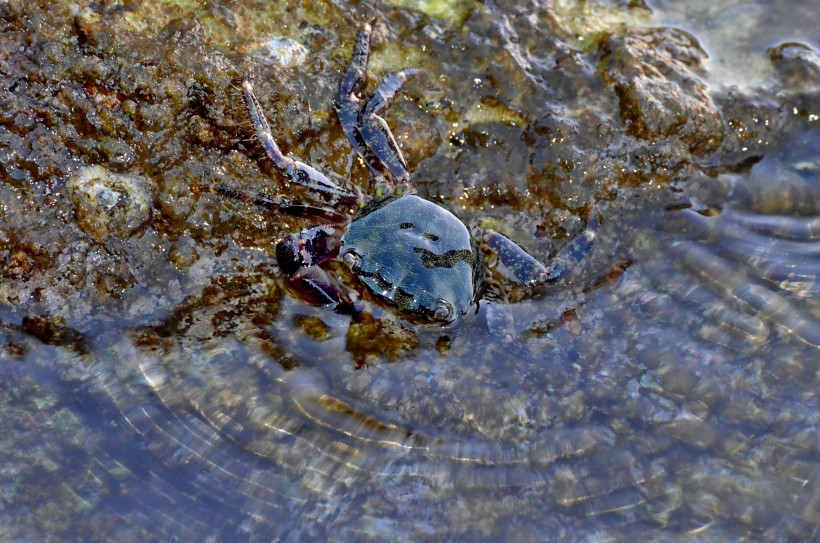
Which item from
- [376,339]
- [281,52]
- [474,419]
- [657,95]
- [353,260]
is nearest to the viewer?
[474,419]

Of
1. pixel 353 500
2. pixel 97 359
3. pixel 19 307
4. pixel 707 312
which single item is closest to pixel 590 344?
pixel 707 312

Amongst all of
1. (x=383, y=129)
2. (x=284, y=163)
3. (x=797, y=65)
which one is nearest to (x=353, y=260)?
(x=284, y=163)

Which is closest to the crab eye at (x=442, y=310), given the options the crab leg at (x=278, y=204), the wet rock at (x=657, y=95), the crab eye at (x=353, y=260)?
the crab eye at (x=353, y=260)

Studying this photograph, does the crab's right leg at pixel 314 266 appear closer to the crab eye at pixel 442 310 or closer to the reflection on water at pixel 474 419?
the reflection on water at pixel 474 419

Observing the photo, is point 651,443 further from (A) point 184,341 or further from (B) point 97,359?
(B) point 97,359

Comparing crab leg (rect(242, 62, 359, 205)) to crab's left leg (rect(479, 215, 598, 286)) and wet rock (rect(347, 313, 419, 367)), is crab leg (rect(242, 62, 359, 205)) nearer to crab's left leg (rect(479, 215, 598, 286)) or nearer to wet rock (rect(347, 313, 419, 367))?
wet rock (rect(347, 313, 419, 367))

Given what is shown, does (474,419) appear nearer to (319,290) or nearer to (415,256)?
(415,256)

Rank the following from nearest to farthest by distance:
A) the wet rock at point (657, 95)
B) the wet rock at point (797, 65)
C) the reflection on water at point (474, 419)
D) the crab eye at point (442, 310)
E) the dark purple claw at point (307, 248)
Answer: the reflection on water at point (474, 419) → the crab eye at point (442, 310) → the dark purple claw at point (307, 248) → the wet rock at point (657, 95) → the wet rock at point (797, 65)
